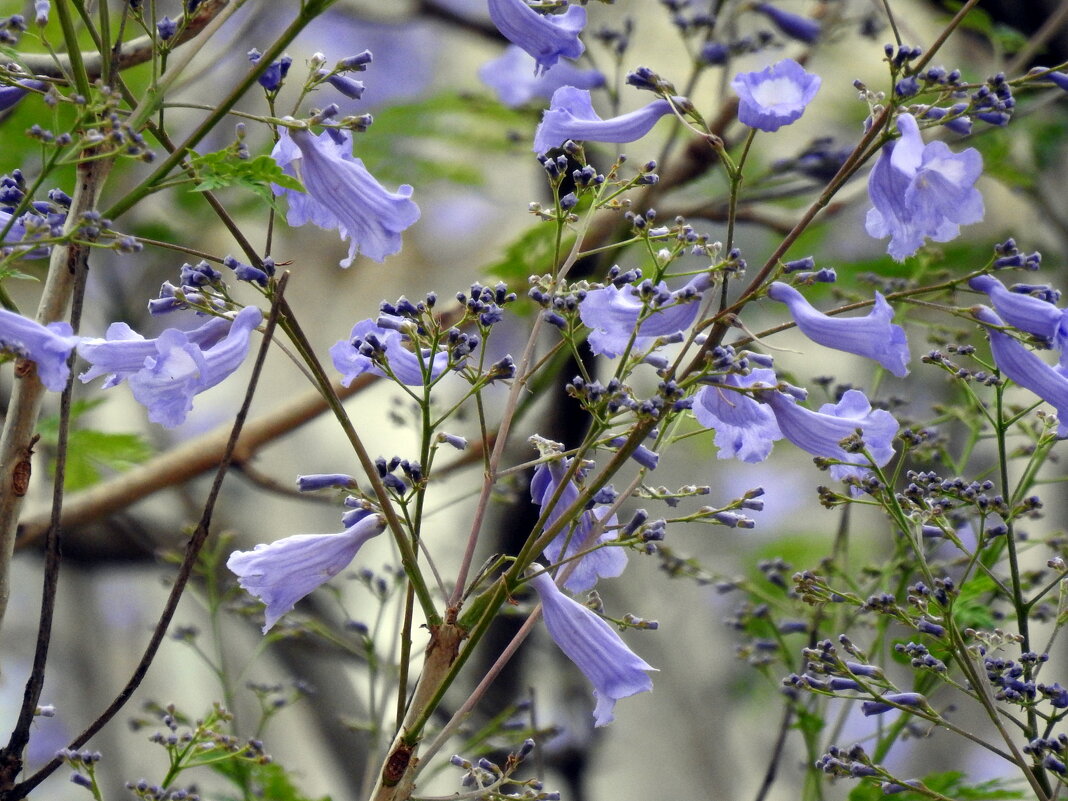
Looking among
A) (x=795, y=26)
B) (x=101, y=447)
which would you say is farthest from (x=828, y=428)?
(x=795, y=26)

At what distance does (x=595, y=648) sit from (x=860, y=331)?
10.2 inches

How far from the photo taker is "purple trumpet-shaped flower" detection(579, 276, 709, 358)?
2.31 ft

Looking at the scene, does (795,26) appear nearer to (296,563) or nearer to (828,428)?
(828,428)

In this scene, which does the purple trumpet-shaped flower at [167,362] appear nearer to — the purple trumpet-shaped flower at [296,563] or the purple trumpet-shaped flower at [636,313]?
the purple trumpet-shaped flower at [296,563]

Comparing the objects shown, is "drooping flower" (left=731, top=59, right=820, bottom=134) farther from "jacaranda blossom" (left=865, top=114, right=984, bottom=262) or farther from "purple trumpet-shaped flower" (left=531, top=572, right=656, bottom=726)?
"purple trumpet-shaped flower" (left=531, top=572, right=656, bottom=726)

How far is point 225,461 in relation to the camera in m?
0.66

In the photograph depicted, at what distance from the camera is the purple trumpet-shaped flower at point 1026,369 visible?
0.74 metres

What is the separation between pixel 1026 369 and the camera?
0.75 meters

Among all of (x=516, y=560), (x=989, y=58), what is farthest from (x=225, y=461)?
(x=989, y=58)

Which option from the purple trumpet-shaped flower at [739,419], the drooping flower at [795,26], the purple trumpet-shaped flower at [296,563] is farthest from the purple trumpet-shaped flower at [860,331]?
the drooping flower at [795,26]

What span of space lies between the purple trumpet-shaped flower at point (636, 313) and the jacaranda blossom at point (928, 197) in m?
0.12

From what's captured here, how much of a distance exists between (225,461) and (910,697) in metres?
0.52

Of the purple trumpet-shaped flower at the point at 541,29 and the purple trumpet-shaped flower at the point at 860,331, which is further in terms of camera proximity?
the purple trumpet-shaped flower at the point at 541,29

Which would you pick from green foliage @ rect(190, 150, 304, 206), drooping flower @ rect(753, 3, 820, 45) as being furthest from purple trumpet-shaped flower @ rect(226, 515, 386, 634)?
drooping flower @ rect(753, 3, 820, 45)
